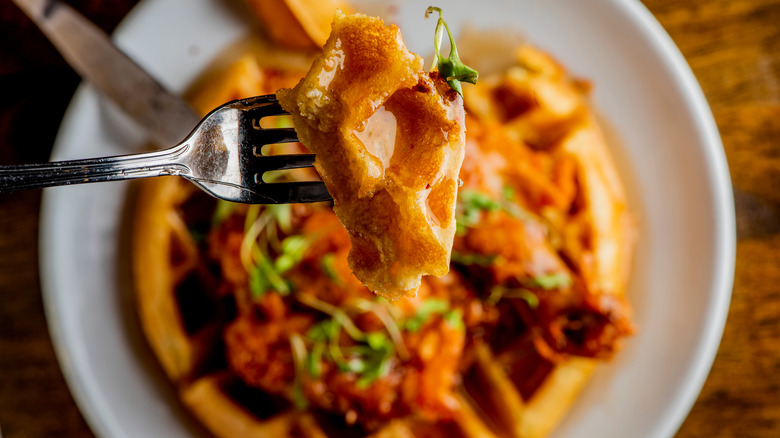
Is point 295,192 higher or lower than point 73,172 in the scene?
lower

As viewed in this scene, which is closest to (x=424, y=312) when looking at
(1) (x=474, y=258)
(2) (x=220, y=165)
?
(1) (x=474, y=258)

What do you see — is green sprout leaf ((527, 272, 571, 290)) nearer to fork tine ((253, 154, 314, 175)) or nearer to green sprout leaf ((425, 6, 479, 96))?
fork tine ((253, 154, 314, 175))

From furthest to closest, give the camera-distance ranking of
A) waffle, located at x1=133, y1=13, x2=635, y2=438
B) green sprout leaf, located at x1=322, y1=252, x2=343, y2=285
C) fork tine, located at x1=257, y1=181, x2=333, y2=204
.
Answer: waffle, located at x1=133, y1=13, x2=635, y2=438
green sprout leaf, located at x1=322, y1=252, x2=343, y2=285
fork tine, located at x1=257, y1=181, x2=333, y2=204

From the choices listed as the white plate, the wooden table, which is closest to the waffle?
the white plate

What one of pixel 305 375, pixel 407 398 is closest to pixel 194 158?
pixel 305 375

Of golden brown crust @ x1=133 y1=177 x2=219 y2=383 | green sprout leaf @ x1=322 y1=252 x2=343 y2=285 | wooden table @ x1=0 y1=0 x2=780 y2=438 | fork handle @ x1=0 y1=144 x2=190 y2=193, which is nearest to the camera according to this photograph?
fork handle @ x1=0 y1=144 x2=190 y2=193

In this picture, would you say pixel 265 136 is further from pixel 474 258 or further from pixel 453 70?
pixel 474 258

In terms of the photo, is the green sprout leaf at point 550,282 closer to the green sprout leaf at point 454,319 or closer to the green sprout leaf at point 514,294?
the green sprout leaf at point 514,294
